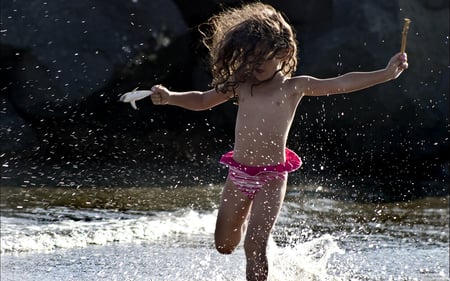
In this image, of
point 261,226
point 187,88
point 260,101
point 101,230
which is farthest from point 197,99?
point 187,88

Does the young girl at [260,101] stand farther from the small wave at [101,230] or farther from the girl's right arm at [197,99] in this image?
the small wave at [101,230]

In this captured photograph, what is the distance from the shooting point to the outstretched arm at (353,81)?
451 centimetres

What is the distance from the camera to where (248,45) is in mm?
4691

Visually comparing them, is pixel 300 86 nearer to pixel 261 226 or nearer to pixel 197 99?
pixel 197 99

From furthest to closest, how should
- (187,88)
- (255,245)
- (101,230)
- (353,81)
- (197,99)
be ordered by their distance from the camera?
(187,88), (101,230), (197,99), (353,81), (255,245)

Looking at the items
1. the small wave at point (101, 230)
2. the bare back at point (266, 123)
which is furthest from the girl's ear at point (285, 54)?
the small wave at point (101, 230)

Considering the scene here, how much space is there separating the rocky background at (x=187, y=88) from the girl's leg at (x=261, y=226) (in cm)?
405

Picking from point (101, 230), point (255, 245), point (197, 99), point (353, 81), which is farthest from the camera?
point (101, 230)

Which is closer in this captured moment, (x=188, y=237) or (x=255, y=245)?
(x=255, y=245)

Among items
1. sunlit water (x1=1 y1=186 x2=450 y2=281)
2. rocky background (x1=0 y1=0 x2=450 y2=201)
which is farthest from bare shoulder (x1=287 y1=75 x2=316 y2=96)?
rocky background (x1=0 y1=0 x2=450 y2=201)

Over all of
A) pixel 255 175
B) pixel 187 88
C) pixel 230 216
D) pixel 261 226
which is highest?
pixel 255 175

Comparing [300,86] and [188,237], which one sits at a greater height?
[300,86]

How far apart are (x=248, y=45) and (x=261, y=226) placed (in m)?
0.87

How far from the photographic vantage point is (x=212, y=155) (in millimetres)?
9641
